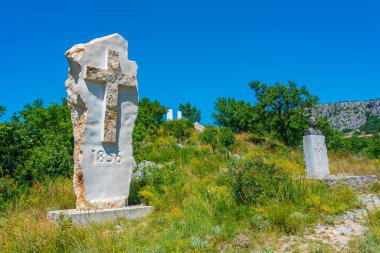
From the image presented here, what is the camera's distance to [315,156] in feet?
33.6

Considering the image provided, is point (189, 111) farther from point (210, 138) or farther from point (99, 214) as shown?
point (99, 214)

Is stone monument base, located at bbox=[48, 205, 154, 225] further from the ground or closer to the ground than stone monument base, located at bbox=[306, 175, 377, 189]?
closer to the ground

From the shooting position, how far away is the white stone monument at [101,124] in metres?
6.21

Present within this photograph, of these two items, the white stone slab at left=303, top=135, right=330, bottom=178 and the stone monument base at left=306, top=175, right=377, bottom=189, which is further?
the white stone slab at left=303, top=135, right=330, bottom=178

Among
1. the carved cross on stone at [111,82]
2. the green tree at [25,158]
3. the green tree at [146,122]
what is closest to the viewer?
the carved cross on stone at [111,82]

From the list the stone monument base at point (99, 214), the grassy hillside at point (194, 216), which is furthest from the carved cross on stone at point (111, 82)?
the grassy hillside at point (194, 216)

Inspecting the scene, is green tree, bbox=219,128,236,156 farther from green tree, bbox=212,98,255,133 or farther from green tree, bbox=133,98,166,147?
green tree, bbox=212,98,255,133

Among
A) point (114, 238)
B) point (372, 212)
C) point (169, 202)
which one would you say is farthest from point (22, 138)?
point (372, 212)

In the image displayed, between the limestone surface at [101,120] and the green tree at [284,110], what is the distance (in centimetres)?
1959

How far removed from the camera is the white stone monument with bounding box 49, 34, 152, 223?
6.21 m

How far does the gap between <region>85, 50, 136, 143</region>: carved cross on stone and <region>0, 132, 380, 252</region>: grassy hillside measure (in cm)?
157

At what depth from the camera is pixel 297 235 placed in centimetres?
483

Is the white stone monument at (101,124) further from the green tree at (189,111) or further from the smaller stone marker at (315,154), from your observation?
the green tree at (189,111)

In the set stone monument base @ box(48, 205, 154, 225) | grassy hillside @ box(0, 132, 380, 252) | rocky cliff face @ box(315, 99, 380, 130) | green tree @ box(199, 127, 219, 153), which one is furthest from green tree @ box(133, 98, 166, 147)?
rocky cliff face @ box(315, 99, 380, 130)
